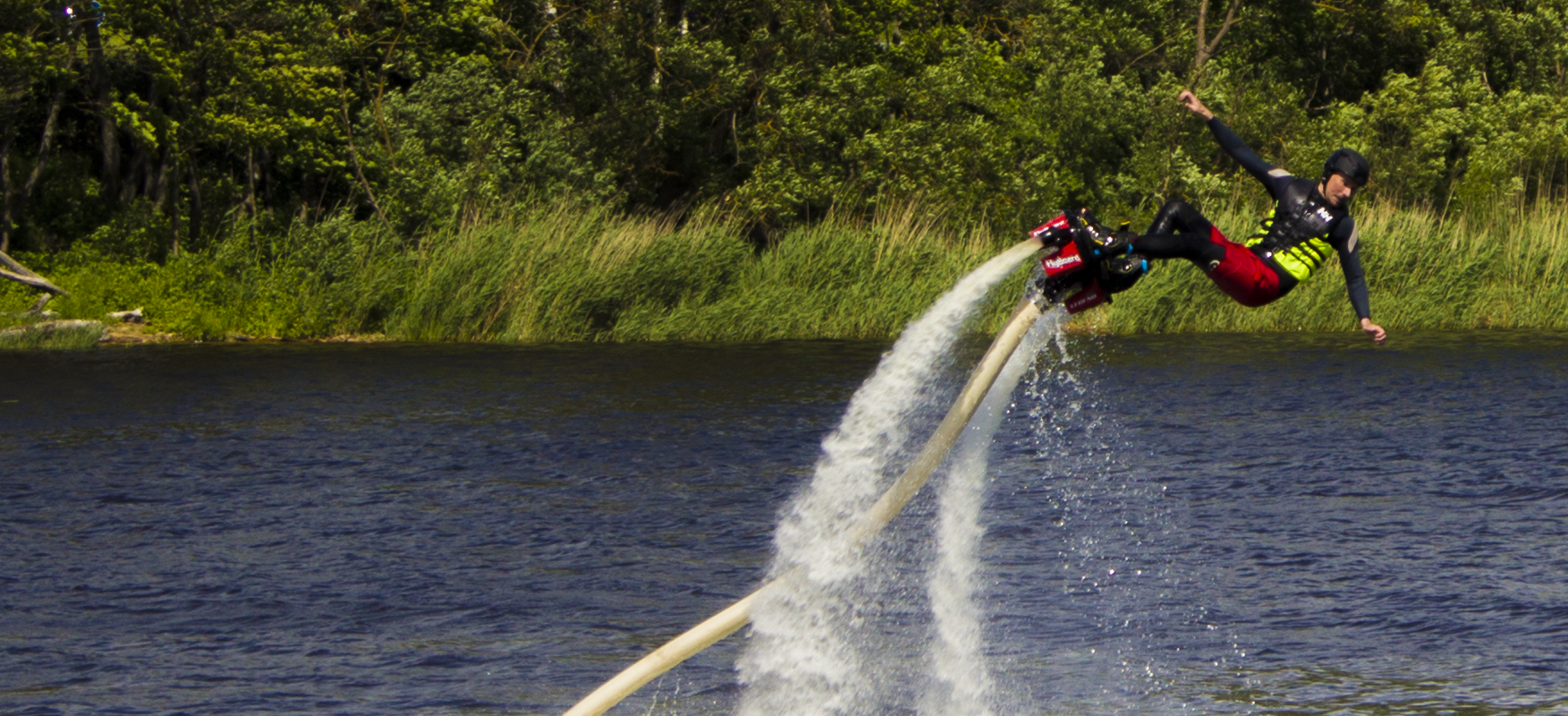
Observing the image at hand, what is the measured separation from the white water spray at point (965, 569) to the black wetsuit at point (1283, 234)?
1041mm

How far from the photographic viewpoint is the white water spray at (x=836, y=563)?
1187cm

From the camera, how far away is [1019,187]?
4322 cm

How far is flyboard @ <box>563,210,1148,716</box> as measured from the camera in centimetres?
1068

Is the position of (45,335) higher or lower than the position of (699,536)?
lower

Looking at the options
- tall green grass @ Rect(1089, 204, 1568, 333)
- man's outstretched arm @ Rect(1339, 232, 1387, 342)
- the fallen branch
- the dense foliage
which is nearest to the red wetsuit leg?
man's outstretched arm @ Rect(1339, 232, 1387, 342)

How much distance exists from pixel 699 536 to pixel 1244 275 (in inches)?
310

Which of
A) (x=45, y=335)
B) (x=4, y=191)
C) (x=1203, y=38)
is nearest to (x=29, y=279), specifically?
(x=45, y=335)

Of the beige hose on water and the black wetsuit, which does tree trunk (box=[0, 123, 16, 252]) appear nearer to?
the beige hose on water

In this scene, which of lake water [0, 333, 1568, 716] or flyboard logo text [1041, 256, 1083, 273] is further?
lake water [0, 333, 1568, 716]

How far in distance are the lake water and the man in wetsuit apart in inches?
114

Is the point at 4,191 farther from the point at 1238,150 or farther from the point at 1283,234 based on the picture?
the point at 1283,234

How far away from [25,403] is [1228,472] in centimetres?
1842

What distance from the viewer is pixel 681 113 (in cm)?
4553

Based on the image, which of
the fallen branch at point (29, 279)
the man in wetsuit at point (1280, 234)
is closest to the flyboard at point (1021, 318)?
the man in wetsuit at point (1280, 234)
